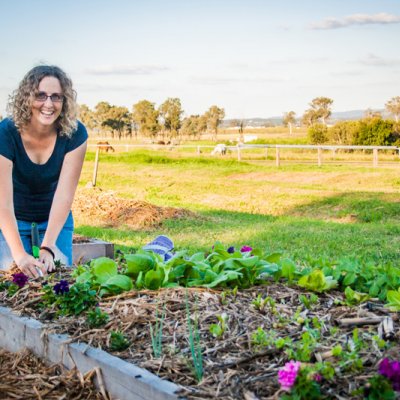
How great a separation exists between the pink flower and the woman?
225cm

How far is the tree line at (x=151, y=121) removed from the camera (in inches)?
2667

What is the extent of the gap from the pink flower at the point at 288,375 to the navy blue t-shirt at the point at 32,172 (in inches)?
108

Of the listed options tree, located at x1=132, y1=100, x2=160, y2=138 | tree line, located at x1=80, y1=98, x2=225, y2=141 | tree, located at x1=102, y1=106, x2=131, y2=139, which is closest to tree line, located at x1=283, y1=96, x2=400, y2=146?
tree line, located at x1=80, y1=98, x2=225, y2=141

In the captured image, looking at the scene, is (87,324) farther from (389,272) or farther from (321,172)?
(321,172)

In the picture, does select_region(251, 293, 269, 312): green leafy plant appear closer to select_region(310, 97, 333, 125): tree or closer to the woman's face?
the woman's face

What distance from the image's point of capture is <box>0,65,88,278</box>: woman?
4480 mm

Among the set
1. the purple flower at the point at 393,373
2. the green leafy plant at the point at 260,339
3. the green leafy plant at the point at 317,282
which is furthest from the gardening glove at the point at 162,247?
the purple flower at the point at 393,373

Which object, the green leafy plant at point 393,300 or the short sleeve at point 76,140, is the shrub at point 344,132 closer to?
the short sleeve at point 76,140

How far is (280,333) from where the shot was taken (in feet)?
10.6

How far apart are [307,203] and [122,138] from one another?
248 feet

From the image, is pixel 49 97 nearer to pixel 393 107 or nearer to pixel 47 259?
pixel 47 259

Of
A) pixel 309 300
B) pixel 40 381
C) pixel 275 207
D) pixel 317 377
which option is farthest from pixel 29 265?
pixel 275 207

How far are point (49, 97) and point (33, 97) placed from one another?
106 mm

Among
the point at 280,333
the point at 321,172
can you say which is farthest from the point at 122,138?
the point at 280,333
